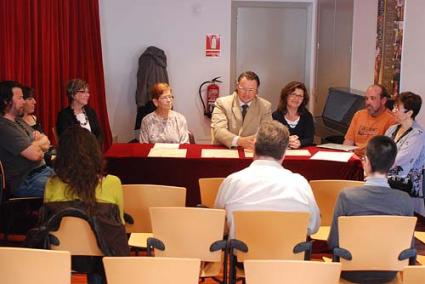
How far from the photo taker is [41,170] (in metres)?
5.09

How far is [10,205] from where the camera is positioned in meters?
4.66

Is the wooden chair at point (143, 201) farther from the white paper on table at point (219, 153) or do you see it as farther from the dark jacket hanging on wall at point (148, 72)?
the dark jacket hanging on wall at point (148, 72)

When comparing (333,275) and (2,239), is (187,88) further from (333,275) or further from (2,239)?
(333,275)

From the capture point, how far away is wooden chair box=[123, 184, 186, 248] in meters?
3.84

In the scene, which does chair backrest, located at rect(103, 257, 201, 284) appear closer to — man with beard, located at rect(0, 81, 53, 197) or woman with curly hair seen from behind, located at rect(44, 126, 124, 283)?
woman with curly hair seen from behind, located at rect(44, 126, 124, 283)

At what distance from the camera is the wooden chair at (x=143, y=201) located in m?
3.84

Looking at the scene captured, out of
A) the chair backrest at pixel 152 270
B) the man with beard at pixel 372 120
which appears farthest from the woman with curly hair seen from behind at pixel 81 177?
the man with beard at pixel 372 120

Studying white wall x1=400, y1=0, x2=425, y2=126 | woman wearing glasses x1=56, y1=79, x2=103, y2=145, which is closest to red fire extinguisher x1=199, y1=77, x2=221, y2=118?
woman wearing glasses x1=56, y1=79, x2=103, y2=145

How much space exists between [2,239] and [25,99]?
1186mm

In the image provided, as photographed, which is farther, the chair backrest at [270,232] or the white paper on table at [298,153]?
the white paper on table at [298,153]

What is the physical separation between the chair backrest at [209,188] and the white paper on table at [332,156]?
1.01 meters

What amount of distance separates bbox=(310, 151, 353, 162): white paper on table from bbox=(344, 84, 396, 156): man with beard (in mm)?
831

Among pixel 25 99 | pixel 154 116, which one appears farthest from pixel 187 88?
pixel 25 99

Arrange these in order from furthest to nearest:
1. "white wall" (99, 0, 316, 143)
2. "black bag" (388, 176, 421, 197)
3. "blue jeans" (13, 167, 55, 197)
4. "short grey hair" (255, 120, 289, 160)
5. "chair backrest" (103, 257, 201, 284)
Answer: "white wall" (99, 0, 316, 143)
"black bag" (388, 176, 421, 197)
"blue jeans" (13, 167, 55, 197)
"short grey hair" (255, 120, 289, 160)
"chair backrest" (103, 257, 201, 284)
